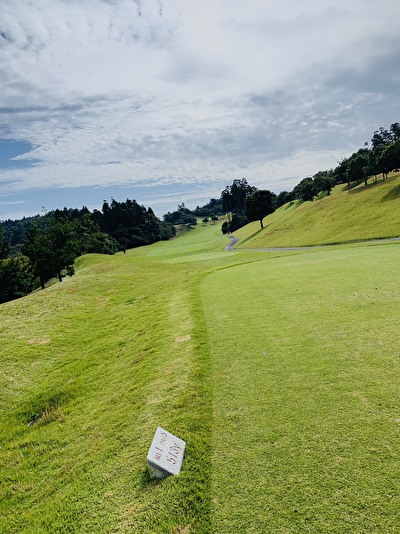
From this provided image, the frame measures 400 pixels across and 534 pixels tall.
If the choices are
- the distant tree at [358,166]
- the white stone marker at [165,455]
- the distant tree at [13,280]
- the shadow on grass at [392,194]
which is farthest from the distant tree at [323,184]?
the white stone marker at [165,455]

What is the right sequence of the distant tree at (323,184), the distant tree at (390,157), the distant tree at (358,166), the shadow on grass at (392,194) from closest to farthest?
1. the shadow on grass at (392,194)
2. the distant tree at (390,157)
3. the distant tree at (358,166)
4. the distant tree at (323,184)

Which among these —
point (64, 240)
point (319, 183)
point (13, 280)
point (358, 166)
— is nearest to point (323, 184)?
point (319, 183)

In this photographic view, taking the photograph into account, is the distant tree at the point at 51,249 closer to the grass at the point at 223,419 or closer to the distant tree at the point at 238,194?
the grass at the point at 223,419

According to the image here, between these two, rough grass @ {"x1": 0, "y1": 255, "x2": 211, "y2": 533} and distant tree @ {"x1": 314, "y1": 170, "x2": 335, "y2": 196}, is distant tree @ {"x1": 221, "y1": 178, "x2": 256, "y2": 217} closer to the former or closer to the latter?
distant tree @ {"x1": 314, "y1": 170, "x2": 335, "y2": 196}

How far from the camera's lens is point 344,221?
63.1 m

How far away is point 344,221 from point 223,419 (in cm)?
6397

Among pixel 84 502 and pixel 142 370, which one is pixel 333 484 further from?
pixel 142 370

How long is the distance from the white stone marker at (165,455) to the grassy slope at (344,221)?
161ft

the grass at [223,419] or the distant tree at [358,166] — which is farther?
the distant tree at [358,166]

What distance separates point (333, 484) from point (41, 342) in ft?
48.1

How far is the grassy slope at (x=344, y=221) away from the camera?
5266 cm

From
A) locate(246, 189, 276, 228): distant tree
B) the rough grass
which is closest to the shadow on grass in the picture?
locate(246, 189, 276, 228): distant tree

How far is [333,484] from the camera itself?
4.68 m

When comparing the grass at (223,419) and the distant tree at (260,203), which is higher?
the distant tree at (260,203)
